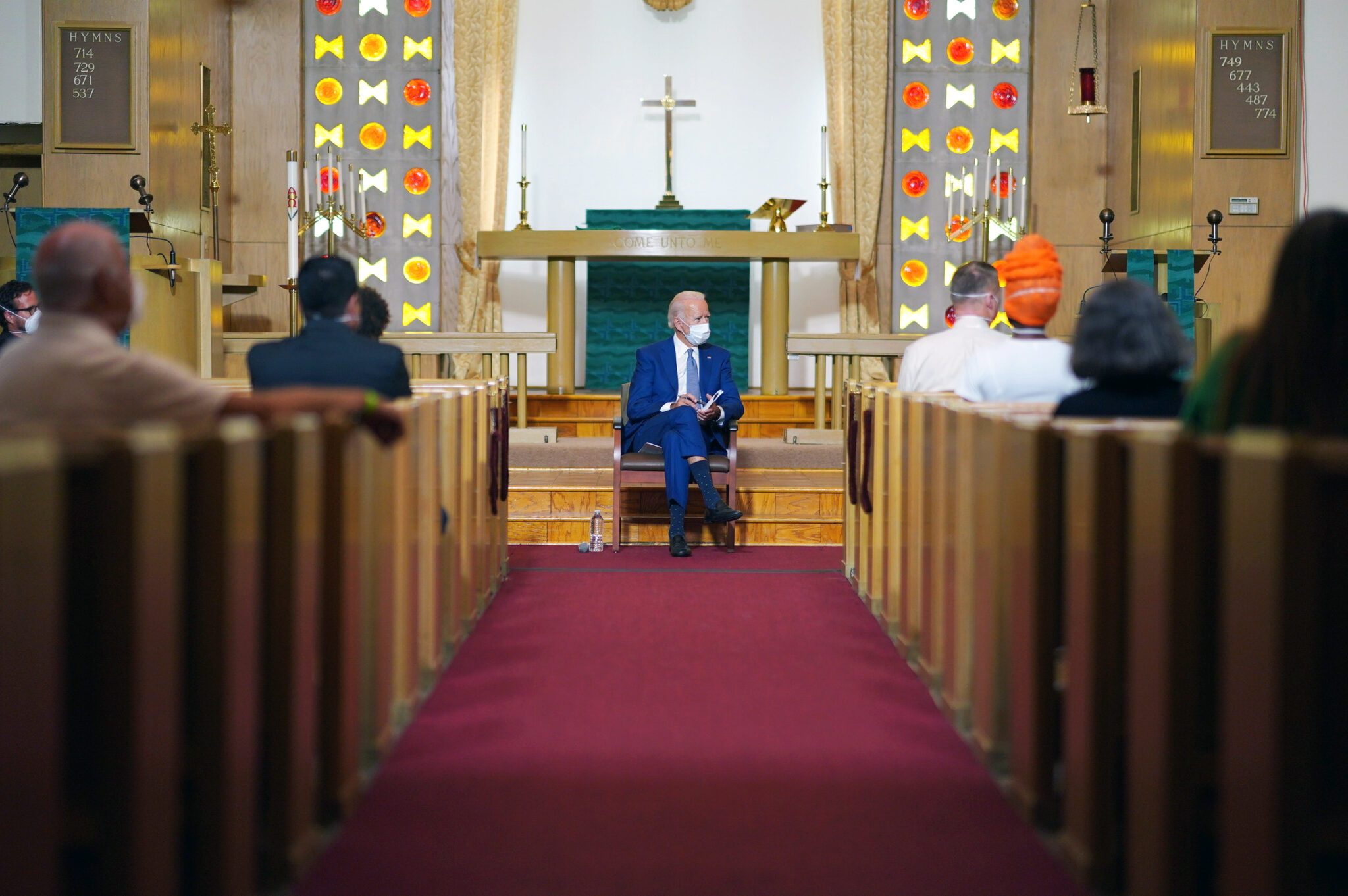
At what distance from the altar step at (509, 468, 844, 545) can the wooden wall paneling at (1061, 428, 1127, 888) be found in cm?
363

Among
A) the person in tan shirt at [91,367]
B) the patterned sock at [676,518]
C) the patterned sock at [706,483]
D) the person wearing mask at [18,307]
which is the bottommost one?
the patterned sock at [676,518]

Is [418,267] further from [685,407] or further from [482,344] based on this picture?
[685,407]

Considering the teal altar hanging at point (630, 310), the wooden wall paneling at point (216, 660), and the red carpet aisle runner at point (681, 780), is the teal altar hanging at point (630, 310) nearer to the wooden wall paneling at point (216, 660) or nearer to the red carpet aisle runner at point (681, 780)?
the red carpet aisle runner at point (681, 780)

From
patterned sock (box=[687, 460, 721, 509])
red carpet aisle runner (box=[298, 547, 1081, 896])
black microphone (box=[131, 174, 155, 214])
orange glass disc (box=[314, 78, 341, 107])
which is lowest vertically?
red carpet aisle runner (box=[298, 547, 1081, 896])

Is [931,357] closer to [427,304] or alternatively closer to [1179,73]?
[1179,73]

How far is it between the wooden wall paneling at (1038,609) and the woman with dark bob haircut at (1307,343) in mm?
349

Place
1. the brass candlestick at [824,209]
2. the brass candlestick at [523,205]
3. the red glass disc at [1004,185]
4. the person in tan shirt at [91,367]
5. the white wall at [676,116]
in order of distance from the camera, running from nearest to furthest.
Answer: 1. the person in tan shirt at [91,367]
2. the red glass disc at [1004,185]
3. the brass candlestick at [824,209]
4. the brass candlestick at [523,205]
5. the white wall at [676,116]

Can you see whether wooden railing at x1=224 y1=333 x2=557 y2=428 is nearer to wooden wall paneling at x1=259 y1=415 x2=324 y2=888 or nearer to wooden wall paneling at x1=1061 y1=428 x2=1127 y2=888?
wooden wall paneling at x1=259 y1=415 x2=324 y2=888

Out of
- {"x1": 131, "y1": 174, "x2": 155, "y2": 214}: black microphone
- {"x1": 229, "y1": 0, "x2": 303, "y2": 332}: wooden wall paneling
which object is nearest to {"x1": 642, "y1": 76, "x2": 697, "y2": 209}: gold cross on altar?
{"x1": 229, "y1": 0, "x2": 303, "y2": 332}: wooden wall paneling

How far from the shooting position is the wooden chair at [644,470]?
511 centimetres

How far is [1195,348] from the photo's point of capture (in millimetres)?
6254

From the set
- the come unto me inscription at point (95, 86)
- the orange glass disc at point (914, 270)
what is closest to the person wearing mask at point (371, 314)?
the come unto me inscription at point (95, 86)

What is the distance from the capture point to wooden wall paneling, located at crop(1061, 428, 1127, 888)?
5.84 ft

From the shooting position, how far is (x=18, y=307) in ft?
16.9
